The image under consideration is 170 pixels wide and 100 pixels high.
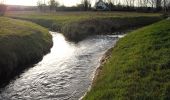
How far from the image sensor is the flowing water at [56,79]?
20.5m

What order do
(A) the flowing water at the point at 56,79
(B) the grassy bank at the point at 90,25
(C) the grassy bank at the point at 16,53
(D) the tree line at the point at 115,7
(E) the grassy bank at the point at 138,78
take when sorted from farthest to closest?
(D) the tree line at the point at 115,7
(B) the grassy bank at the point at 90,25
(C) the grassy bank at the point at 16,53
(A) the flowing water at the point at 56,79
(E) the grassy bank at the point at 138,78

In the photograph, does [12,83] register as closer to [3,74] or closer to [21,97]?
[3,74]

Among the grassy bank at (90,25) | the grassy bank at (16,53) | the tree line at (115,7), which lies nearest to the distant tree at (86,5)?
the tree line at (115,7)

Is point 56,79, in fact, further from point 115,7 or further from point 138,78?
point 115,7

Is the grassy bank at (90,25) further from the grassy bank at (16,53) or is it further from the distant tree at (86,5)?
the distant tree at (86,5)

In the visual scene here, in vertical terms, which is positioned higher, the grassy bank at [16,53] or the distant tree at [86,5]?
the distant tree at [86,5]

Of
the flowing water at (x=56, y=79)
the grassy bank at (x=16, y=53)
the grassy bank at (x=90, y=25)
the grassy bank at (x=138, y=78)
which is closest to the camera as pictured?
the grassy bank at (x=138, y=78)

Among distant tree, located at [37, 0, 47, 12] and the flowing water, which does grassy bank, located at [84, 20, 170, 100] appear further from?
distant tree, located at [37, 0, 47, 12]

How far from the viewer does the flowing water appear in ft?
67.2

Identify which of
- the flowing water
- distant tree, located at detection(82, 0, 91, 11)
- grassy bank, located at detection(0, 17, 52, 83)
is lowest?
the flowing water

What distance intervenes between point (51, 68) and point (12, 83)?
561 centimetres

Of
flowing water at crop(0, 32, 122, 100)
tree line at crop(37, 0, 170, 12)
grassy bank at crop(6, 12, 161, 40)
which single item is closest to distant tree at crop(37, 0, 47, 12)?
tree line at crop(37, 0, 170, 12)

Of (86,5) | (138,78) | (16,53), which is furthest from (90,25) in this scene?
(86,5)

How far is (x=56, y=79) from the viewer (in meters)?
24.5
